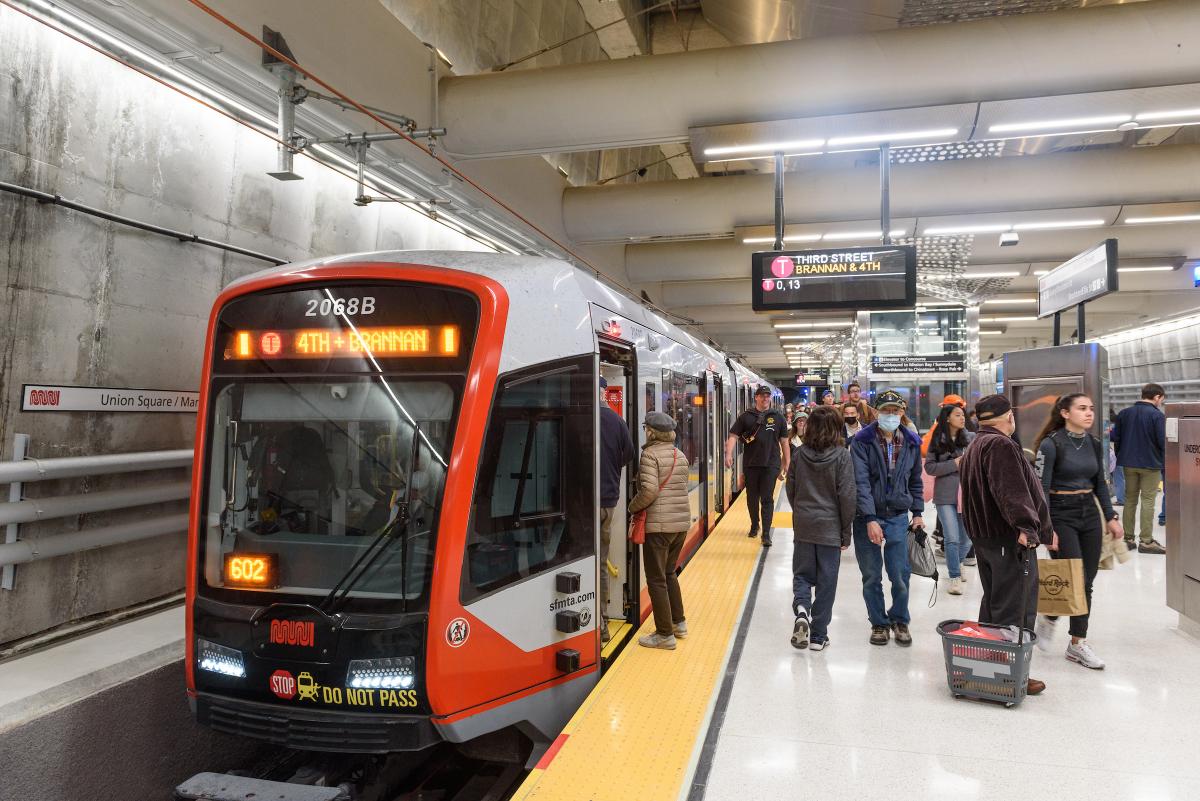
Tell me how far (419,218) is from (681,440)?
153 inches

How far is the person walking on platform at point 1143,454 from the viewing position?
763 cm

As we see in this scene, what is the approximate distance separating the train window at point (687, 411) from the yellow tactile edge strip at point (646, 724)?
1.72 meters

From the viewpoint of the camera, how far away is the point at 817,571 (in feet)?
15.6

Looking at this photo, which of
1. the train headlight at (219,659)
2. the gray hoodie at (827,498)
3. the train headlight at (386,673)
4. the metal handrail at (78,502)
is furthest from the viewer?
the gray hoodie at (827,498)

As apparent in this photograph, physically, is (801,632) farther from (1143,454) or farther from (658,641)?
(1143,454)

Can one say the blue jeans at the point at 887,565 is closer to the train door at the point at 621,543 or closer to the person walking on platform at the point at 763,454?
the train door at the point at 621,543

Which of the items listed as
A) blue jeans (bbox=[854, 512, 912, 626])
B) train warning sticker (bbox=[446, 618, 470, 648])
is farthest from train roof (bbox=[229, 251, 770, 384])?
blue jeans (bbox=[854, 512, 912, 626])

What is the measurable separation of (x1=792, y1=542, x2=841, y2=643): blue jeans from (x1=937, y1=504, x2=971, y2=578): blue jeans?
6.95ft

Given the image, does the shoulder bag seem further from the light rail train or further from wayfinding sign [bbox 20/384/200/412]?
wayfinding sign [bbox 20/384/200/412]

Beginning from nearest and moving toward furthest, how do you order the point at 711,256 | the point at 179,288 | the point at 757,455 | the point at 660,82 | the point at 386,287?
the point at 386,287
the point at 179,288
the point at 660,82
the point at 757,455
the point at 711,256

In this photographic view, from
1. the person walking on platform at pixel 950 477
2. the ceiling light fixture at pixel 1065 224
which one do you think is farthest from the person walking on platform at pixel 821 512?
the ceiling light fixture at pixel 1065 224

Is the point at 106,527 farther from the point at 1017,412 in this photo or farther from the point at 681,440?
the point at 1017,412

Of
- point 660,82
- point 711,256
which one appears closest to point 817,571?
point 660,82

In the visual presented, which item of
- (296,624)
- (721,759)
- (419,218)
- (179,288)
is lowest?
(721,759)
